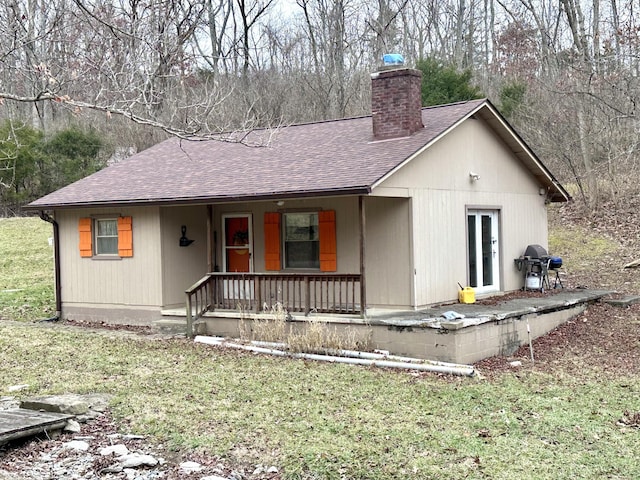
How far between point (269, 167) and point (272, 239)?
1.39 metres

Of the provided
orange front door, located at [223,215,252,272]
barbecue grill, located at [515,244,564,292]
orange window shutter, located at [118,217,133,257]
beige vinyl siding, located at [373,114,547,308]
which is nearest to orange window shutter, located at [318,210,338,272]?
beige vinyl siding, located at [373,114,547,308]

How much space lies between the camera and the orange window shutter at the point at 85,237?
48.3ft

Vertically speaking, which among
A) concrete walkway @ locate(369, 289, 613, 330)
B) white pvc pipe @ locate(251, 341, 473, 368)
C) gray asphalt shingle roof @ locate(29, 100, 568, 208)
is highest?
gray asphalt shingle roof @ locate(29, 100, 568, 208)

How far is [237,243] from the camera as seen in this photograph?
47.1 ft

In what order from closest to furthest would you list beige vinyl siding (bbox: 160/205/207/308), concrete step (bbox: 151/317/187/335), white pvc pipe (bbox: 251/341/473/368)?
1. white pvc pipe (bbox: 251/341/473/368)
2. concrete step (bbox: 151/317/187/335)
3. beige vinyl siding (bbox: 160/205/207/308)

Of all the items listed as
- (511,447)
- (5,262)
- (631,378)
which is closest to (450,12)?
(5,262)

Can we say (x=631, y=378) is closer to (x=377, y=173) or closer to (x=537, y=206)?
(x=377, y=173)

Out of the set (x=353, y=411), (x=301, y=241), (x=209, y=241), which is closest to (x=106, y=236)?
(x=209, y=241)

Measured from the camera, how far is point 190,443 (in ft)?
21.7

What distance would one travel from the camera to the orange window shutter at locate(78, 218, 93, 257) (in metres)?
14.7

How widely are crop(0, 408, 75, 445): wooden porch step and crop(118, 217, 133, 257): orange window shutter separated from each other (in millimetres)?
6881

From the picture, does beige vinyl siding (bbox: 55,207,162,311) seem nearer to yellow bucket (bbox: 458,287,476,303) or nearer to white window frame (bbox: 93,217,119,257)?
white window frame (bbox: 93,217,119,257)

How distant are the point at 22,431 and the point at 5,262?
675 inches

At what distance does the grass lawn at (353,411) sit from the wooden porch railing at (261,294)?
151 centimetres
